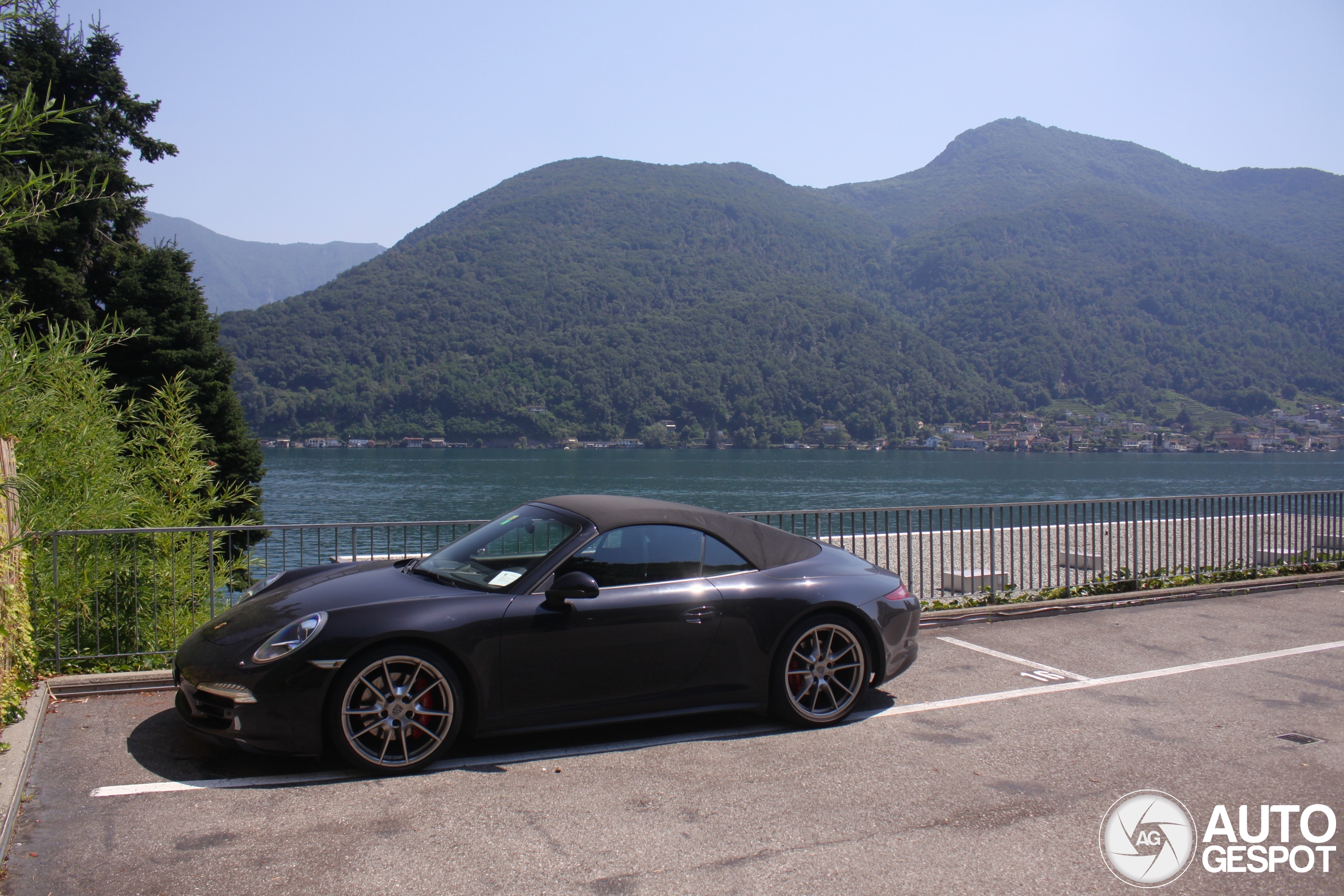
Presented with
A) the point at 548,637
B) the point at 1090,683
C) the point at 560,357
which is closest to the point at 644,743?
the point at 548,637

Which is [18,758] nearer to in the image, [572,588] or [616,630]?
[572,588]

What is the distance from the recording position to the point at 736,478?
92750 millimetres

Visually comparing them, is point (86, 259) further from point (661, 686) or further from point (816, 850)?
point (816, 850)

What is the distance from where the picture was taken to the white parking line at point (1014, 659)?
718 centimetres

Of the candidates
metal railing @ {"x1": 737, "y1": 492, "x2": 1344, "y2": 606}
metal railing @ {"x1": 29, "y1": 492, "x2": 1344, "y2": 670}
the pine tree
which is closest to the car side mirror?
metal railing @ {"x1": 29, "y1": 492, "x2": 1344, "y2": 670}

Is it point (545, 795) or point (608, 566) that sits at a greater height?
point (608, 566)

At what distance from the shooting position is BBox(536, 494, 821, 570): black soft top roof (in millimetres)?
5660

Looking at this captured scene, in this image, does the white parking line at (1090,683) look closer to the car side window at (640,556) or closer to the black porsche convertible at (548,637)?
the black porsche convertible at (548,637)

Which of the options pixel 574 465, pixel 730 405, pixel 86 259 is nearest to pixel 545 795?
pixel 86 259

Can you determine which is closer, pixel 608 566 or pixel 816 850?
pixel 816 850

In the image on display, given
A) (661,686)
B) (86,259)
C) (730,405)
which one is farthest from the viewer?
(730,405)

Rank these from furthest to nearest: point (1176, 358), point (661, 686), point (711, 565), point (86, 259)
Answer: point (1176, 358) < point (86, 259) < point (711, 565) < point (661, 686)

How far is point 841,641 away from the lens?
5.91 m

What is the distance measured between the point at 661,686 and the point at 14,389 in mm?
4410
